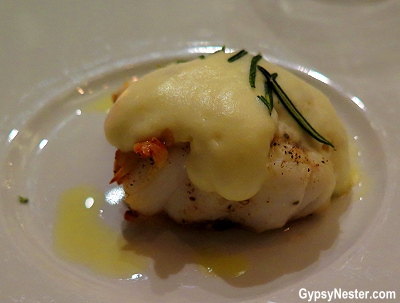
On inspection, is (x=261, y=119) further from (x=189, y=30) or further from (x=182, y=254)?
(x=189, y=30)

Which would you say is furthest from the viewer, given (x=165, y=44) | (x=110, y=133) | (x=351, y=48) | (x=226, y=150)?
(x=165, y=44)

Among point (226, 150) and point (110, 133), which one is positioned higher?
point (110, 133)

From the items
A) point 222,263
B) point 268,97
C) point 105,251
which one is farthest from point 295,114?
point 105,251

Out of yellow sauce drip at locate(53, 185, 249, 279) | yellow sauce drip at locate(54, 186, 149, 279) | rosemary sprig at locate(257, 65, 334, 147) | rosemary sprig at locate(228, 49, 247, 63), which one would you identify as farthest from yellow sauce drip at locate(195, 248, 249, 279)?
rosemary sprig at locate(228, 49, 247, 63)

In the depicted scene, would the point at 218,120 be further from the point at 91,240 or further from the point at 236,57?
the point at 91,240

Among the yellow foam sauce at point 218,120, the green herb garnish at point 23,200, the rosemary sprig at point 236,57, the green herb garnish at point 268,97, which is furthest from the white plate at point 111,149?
the rosemary sprig at point 236,57

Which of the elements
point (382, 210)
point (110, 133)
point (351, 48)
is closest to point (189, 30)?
point (351, 48)
